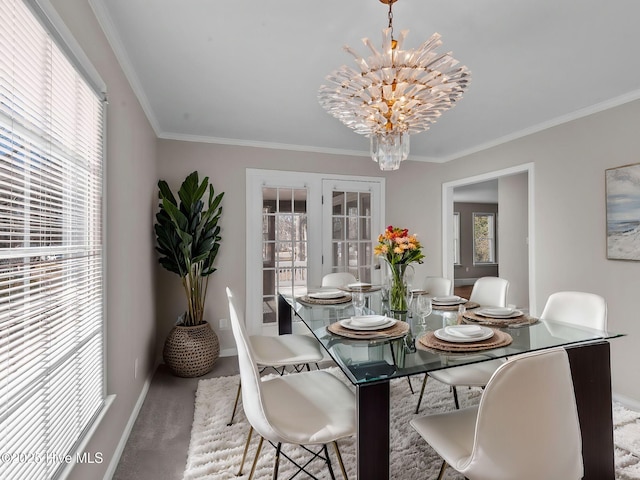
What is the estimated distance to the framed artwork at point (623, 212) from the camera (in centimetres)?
275

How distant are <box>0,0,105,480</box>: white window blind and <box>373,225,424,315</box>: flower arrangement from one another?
1.59m

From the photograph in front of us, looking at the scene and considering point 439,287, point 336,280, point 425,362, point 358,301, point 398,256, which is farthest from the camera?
point 336,280

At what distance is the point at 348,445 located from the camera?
2139 mm

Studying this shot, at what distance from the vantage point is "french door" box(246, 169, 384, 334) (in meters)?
4.05

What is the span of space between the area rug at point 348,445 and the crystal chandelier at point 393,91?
70.2 inches

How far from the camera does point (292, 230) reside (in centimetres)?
423

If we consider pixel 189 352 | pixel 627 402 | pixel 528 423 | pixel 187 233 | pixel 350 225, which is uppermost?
pixel 350 225

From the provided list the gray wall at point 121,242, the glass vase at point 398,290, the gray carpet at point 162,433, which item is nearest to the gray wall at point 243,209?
the gray wall at point 121,242

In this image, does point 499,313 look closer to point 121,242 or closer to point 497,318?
point 497,318

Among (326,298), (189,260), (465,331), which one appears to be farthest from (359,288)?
(189,260)

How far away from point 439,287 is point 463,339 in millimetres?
1755

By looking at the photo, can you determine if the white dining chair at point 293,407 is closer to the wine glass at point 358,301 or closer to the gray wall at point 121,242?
the wine glass at point 358,301

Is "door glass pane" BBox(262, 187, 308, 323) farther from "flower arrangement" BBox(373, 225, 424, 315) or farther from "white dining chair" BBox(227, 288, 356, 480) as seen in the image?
"white dining chair" BBox(227, 288, 356, 480)

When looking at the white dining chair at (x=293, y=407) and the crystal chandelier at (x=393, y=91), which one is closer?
the white dining chair at (x=293, y=407)
